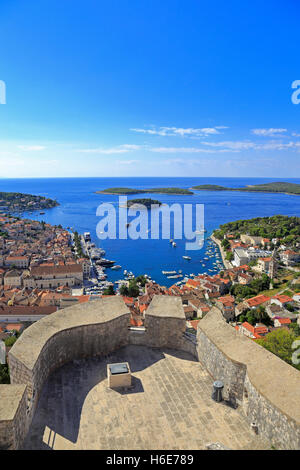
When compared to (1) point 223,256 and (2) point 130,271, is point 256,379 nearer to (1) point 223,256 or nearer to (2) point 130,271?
(2) point 130,271

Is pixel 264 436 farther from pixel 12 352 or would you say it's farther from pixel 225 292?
pixel 225 292

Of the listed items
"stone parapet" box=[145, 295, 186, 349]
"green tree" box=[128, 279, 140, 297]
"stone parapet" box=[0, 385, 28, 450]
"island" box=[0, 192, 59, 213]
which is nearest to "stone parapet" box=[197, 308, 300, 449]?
"stone parapet" box=[145, 295, 186, 349]

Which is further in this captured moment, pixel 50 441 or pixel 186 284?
pixel 186 284

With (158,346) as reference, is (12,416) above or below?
above

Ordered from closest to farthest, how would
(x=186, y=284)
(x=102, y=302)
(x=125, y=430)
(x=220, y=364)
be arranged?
1. (x=125, y=430)
2. (x=220, y=364)
3. (x=102, y=302)
4. (x=186, y=284)

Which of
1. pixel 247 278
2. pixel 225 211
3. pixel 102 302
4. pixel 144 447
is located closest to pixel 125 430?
pixel 144 447

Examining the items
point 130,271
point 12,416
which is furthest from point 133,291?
point 12,416
